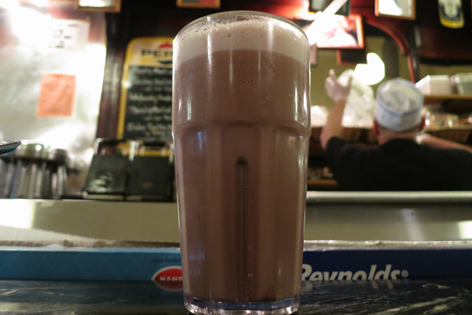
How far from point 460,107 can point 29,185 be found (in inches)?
134

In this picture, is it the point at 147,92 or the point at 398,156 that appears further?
the point at 147,92

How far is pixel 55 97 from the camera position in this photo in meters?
2.44

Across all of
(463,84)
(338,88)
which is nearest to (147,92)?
(338,88)

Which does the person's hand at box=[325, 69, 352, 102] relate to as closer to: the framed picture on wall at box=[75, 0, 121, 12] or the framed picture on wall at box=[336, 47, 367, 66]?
the framed picture on wall at box=[336, 47, 367, 66]

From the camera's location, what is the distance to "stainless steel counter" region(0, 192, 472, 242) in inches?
51.6

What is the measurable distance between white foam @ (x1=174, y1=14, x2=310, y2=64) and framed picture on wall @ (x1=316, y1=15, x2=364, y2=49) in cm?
235

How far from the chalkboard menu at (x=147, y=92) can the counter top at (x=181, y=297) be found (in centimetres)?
190

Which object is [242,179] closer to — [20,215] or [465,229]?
[20,215]

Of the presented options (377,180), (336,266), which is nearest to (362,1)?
(377,180)

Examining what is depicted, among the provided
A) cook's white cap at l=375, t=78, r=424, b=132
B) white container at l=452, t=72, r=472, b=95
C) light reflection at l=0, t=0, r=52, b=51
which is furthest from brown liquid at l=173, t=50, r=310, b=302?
white container at l=452, t=72, r=472, b=95

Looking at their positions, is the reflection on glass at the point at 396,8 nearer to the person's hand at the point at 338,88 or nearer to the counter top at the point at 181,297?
the person's hand at the point at 338,88

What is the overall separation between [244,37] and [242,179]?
10.1 inches

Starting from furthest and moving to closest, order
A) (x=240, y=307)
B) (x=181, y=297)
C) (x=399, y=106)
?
(x=399, y=106) → (x=181, y=297) → (x=240, y=307)

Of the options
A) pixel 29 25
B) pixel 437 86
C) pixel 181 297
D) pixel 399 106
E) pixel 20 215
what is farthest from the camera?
pixel 437 86
